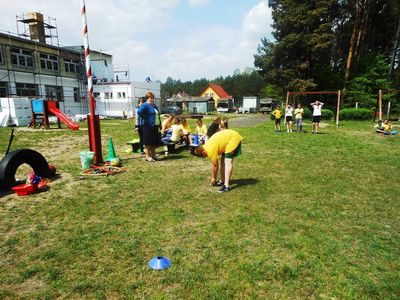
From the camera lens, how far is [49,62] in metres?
30.8

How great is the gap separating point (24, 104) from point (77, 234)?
22.7m

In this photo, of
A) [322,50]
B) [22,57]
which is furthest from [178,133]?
[22,57]

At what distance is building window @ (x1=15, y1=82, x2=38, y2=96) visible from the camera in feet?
88.6

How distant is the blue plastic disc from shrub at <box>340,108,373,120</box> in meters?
27.6

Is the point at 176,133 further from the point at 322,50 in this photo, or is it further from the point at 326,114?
the point at 322,50

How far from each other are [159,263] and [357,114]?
28.0m

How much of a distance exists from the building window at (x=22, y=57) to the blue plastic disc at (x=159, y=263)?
30.0 metres

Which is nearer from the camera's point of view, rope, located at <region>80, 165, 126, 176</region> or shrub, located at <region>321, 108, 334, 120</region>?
rope, located at <region>80, 165, 126, 176</region>

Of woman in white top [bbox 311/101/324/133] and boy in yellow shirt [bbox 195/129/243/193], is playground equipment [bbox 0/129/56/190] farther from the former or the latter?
woman in white top [bbox 311/101/324/133]

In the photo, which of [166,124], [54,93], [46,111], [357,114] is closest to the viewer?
[166,124]

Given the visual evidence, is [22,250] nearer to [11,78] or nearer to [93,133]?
[93,133]

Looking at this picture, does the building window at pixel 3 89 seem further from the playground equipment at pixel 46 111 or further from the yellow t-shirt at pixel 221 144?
the yellow t-shirt at pixel 221 144

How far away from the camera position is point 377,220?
4707mm

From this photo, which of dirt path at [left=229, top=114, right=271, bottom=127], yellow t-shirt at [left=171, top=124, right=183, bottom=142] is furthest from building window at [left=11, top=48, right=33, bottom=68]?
yellow t-shirt at [left=171, top=124, right=183, bottom=142]
